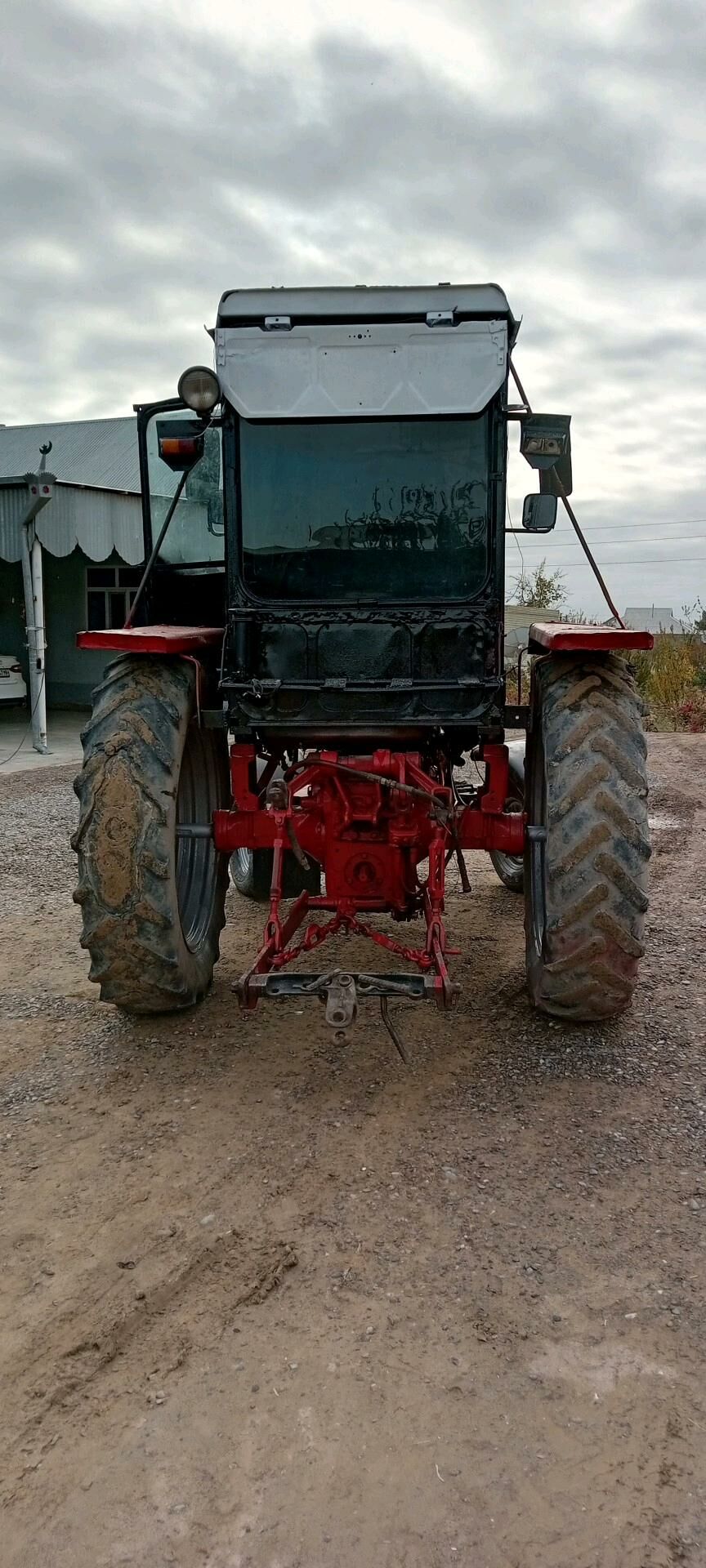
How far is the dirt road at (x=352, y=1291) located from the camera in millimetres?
2123

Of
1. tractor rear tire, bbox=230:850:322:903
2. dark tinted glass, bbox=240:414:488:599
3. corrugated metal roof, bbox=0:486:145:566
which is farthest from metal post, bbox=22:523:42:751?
dark tinted glass, bbox=240:414:488:599

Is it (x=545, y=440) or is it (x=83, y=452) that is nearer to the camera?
(x=545, y=440)

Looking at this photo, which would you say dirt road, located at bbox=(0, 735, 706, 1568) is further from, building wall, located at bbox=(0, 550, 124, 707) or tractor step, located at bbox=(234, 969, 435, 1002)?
building wall, located at bbox=(0, 550, 124, 707)

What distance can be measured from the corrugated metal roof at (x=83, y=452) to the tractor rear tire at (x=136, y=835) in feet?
42.5

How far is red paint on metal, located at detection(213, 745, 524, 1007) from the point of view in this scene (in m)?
4.12

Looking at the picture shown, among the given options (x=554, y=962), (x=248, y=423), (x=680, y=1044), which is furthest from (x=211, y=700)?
(x=680, y=1044)

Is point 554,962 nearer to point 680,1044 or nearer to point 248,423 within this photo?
point 680,1044

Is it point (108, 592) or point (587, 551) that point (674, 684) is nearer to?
point (108, 592)

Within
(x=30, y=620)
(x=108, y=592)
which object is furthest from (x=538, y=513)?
(x=108, y=592)

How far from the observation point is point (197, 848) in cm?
505

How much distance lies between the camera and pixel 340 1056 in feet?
13.9

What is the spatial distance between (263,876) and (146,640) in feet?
8.19

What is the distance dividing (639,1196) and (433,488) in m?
2.62

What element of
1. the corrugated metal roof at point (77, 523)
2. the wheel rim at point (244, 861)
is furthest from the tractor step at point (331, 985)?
the corrugated metal roof at point (77, 523)
